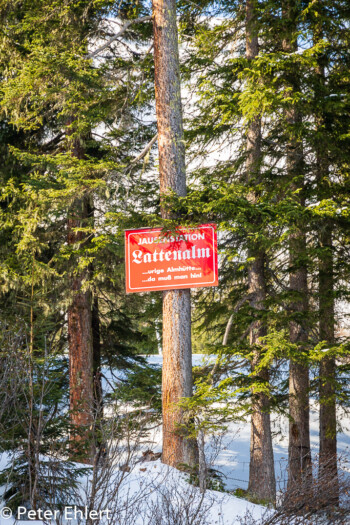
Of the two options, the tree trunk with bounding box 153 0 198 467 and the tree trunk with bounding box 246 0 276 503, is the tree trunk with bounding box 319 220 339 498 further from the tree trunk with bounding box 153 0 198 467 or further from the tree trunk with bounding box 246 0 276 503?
the tree trunk with bounding box 153 0 198 467

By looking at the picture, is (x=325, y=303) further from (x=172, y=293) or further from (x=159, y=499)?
(x=159, y=499)

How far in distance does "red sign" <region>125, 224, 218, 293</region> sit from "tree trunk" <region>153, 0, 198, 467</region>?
0.35 m

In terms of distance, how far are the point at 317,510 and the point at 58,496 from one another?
8.82 ft

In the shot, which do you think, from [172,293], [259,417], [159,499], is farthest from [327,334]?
[159,499]

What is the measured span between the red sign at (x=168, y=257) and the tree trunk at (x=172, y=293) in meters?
0.35

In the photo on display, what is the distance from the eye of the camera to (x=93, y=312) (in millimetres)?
13648

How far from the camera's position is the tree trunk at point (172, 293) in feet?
28.5

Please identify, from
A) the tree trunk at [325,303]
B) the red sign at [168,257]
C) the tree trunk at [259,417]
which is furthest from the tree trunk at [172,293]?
the tree trunk at [325,303]

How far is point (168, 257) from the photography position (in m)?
8.73

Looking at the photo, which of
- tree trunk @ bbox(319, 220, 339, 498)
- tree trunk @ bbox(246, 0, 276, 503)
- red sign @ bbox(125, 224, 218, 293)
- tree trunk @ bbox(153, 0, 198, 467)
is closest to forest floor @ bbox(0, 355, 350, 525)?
tree trunk @ bbox(153, 0, 198, 467)

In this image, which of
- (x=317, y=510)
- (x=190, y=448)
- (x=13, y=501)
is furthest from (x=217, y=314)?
(x=13, y=501)

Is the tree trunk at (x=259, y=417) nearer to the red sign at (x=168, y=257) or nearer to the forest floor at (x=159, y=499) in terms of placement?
the forest floor at (x=159, y=499)

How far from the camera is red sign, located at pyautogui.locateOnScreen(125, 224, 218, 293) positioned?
8602mm

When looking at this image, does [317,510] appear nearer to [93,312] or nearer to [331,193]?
[331,193]
